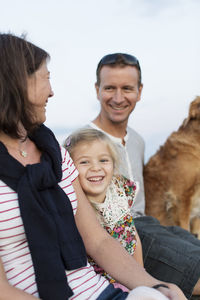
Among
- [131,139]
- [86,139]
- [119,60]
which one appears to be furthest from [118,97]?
[86,139]

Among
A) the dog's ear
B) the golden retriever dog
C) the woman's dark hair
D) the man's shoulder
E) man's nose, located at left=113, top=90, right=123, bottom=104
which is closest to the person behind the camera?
the woman's dark hair

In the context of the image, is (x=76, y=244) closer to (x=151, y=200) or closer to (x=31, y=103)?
(x=31, y=103)

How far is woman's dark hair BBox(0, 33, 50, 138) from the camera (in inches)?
68.1

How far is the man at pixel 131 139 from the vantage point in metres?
3.16

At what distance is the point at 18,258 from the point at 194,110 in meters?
3.61

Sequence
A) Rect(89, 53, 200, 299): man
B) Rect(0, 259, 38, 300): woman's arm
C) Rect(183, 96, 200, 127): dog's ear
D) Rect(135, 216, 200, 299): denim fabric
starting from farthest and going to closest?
Rect(183, 96, 200, 127): dog's ear
Rect(89, 53, 200, 299): man
Rect(135, 216, 200, 299): denim fabric
Rect(0, 259, 38, 300): woman's arm

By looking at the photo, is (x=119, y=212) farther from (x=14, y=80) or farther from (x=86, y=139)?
(x=14, y=80)

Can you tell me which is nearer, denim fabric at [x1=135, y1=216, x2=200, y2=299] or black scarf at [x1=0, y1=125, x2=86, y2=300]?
black scarf at [x1=0, y1=125, x2=86, y2=300]

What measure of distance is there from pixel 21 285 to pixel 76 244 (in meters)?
0.33

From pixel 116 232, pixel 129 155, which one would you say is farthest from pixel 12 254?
pixel 129 155

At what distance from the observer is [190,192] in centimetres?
487

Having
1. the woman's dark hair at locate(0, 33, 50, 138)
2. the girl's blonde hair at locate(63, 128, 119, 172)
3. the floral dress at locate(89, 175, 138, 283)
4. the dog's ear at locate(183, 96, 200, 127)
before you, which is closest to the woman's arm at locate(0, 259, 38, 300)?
the woman's dark hair at locate(0, 33, 50, 138)

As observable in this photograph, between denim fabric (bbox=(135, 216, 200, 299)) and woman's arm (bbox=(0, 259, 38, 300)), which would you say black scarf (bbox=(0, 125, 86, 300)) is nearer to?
woman's arm (bbox=(0, 259, 38, 300))

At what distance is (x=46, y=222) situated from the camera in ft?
5.56
